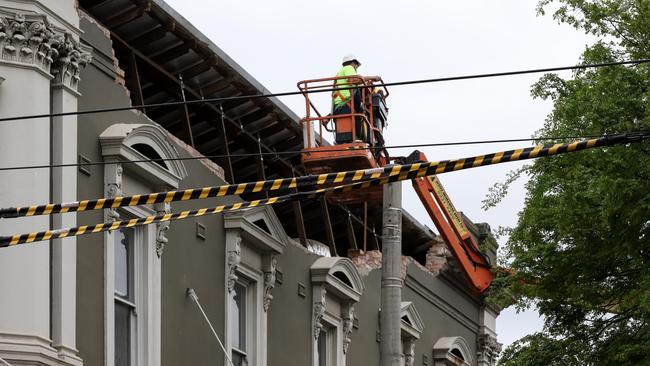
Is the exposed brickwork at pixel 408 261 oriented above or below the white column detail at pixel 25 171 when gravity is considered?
above

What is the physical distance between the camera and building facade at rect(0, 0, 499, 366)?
57.4 feet

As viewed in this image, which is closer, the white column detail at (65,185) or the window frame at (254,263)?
the white column detail at (65,185)

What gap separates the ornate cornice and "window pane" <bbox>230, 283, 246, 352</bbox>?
6.32m

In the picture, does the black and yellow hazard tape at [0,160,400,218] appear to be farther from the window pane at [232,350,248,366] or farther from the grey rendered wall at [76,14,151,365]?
the window pane at [232,350,248,366]

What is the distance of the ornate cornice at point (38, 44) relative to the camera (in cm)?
1755

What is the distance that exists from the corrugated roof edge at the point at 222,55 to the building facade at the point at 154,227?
0.12 feet

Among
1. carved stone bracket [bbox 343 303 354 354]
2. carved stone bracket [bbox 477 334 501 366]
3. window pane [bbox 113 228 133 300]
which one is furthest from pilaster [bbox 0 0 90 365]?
carved stone bracket [bbox 477 334 501 366]

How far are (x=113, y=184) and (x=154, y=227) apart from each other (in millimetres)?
1591

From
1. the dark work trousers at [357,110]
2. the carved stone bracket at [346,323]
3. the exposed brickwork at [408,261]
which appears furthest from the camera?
the exposed brickwork at [408,261]

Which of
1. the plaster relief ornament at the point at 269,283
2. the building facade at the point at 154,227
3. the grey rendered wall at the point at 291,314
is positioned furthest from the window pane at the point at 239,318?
the grey rendered wall at the point at 291,314

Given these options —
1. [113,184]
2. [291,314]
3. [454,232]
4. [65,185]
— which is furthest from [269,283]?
[454,232]

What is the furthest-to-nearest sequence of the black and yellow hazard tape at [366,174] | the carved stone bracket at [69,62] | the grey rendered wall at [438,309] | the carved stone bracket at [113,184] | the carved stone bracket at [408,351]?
1. the grey rendered wall at [438,309]
2. the carved stone bracket at [408,351]
3. the carved stone bracket at [113,184]
4. the carved stone bracket at [69,62]
5. the black and yellow hazard tape at [366,174]

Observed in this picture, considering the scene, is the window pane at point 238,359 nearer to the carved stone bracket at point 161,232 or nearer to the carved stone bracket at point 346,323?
the carved stone bracket at point 161,232

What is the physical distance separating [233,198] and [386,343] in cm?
515
